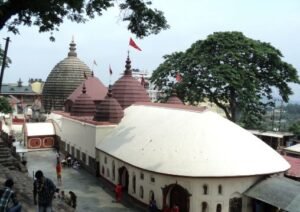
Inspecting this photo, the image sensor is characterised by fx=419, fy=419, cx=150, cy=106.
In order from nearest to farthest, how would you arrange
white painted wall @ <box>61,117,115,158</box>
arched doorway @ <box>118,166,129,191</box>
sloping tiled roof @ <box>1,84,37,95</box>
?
arched doorway @ <box>118,166,129,191</box> → white painted wall @ <box>61,117,115,158</box> → sloping tiled roof @ <box>1,84,37,95</box>

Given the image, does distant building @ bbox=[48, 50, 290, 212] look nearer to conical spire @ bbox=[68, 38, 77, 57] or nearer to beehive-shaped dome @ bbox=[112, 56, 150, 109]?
beehive-shaped dome @ bbox=[112, 56, 150, 109]

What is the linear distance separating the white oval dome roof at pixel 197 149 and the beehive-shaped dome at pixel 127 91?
9.59 meters

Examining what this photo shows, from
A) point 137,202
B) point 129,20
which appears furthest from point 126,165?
point 129,20

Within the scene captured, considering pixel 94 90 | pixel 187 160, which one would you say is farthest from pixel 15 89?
pixel 187 160

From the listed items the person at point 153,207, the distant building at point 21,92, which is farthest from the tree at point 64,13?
the distant building at point 21,92

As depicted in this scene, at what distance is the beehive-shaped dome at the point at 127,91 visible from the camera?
1467 inches

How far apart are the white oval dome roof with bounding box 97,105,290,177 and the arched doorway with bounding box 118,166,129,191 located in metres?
1.04

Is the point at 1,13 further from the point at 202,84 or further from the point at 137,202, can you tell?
the point at 202,84

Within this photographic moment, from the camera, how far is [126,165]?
86.1ft

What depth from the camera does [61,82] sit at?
61250mm

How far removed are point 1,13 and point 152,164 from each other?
11852 millimetres

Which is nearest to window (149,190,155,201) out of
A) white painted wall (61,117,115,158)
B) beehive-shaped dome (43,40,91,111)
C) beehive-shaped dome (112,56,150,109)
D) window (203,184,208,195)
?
window (203,184,208,195)

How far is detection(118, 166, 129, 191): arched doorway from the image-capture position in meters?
27.0

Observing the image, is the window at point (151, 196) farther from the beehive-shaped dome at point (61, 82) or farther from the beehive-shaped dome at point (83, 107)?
the beehive-shaped dome at point (61, 82)
